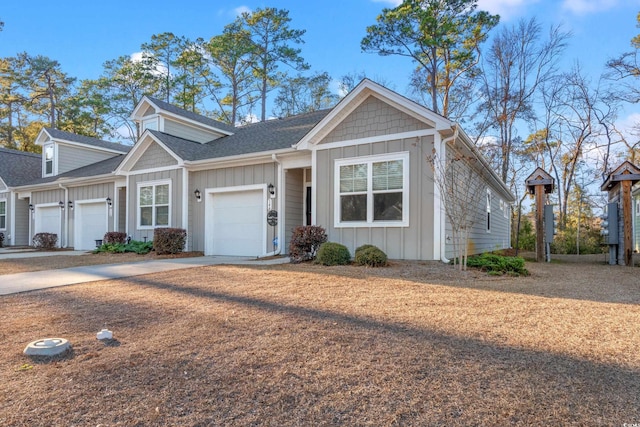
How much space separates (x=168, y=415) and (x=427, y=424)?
4.37 ft

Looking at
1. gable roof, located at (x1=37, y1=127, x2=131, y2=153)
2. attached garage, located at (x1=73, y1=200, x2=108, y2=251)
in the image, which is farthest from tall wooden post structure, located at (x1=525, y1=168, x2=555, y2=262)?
gable roof, located at (x1=37, y1=127, x2=131, y2=153)

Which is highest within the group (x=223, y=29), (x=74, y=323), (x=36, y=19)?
(x=223, y=29)

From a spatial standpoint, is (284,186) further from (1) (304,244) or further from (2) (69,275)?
(2) (69,275)

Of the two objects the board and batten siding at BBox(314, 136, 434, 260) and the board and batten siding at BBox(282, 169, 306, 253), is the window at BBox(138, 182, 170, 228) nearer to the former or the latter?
the board and batten siding at BBox(282, 169, 306, 253)

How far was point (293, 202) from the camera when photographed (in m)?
10.5

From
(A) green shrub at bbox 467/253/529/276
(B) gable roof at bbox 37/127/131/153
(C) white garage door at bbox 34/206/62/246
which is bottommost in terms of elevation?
(A) green shrub at bbox 467/253/529/276

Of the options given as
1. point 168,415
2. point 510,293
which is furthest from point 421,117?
point 168,415

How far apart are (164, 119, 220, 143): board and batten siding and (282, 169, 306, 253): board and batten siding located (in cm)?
645

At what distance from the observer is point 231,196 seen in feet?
36.1

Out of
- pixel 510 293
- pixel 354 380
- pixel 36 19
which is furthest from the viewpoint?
pixel 36 19

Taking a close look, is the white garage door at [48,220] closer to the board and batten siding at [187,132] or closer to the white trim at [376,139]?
the board and batten siding at [187,132]

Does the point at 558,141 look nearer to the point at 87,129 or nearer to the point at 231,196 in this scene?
the point at 231,196

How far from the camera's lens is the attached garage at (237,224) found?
10.5 m

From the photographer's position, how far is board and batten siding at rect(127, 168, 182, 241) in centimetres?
1145
